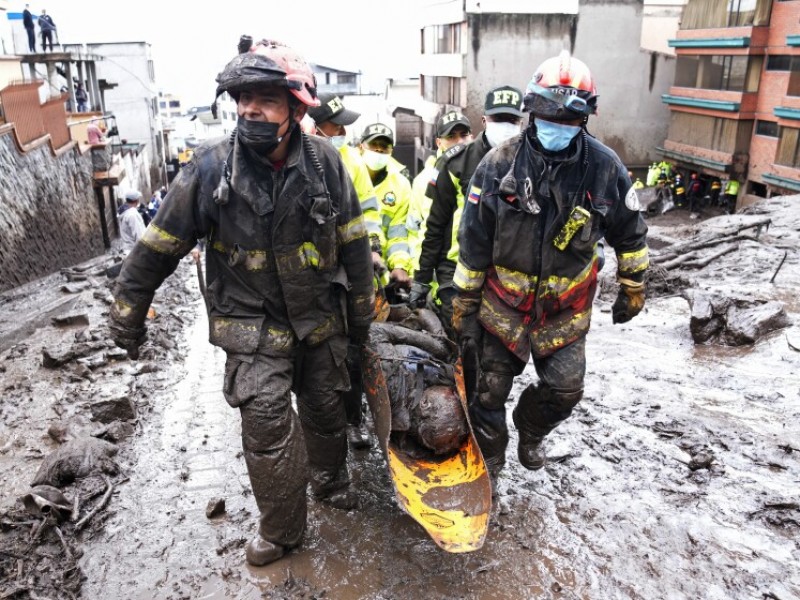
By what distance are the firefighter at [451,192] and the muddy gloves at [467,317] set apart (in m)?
0.82

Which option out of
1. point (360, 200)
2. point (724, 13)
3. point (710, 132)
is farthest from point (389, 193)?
point (710, 132)

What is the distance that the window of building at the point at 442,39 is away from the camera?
28203mm

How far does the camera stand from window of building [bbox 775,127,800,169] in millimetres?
20625

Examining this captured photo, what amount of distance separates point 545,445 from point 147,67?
126 feet

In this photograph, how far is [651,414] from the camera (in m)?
4.66

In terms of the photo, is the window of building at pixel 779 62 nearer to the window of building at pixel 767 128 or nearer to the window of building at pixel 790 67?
the window of building at pixel 790 67

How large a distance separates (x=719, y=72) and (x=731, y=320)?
2187cm

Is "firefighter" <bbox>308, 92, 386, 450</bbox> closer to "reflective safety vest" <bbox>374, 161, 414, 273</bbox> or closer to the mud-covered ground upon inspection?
"reflective safety vest" <bbox>374, 161, 414, 273</bbox>

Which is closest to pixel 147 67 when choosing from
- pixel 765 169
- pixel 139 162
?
pixel 139 162

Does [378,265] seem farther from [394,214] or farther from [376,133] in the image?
[376,133]

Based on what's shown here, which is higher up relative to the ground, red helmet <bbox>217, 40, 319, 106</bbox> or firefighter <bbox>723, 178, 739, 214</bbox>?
red helmet <bbox>217, 40, 319, 106</bbox>

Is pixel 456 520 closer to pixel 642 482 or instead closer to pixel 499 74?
pixel 642 482

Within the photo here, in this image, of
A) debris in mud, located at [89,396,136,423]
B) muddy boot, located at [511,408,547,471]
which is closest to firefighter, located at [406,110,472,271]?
muddy boot, located at [511,408,547,471]

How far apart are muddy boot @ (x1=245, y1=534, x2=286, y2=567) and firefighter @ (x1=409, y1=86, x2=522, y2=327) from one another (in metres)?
2.09
